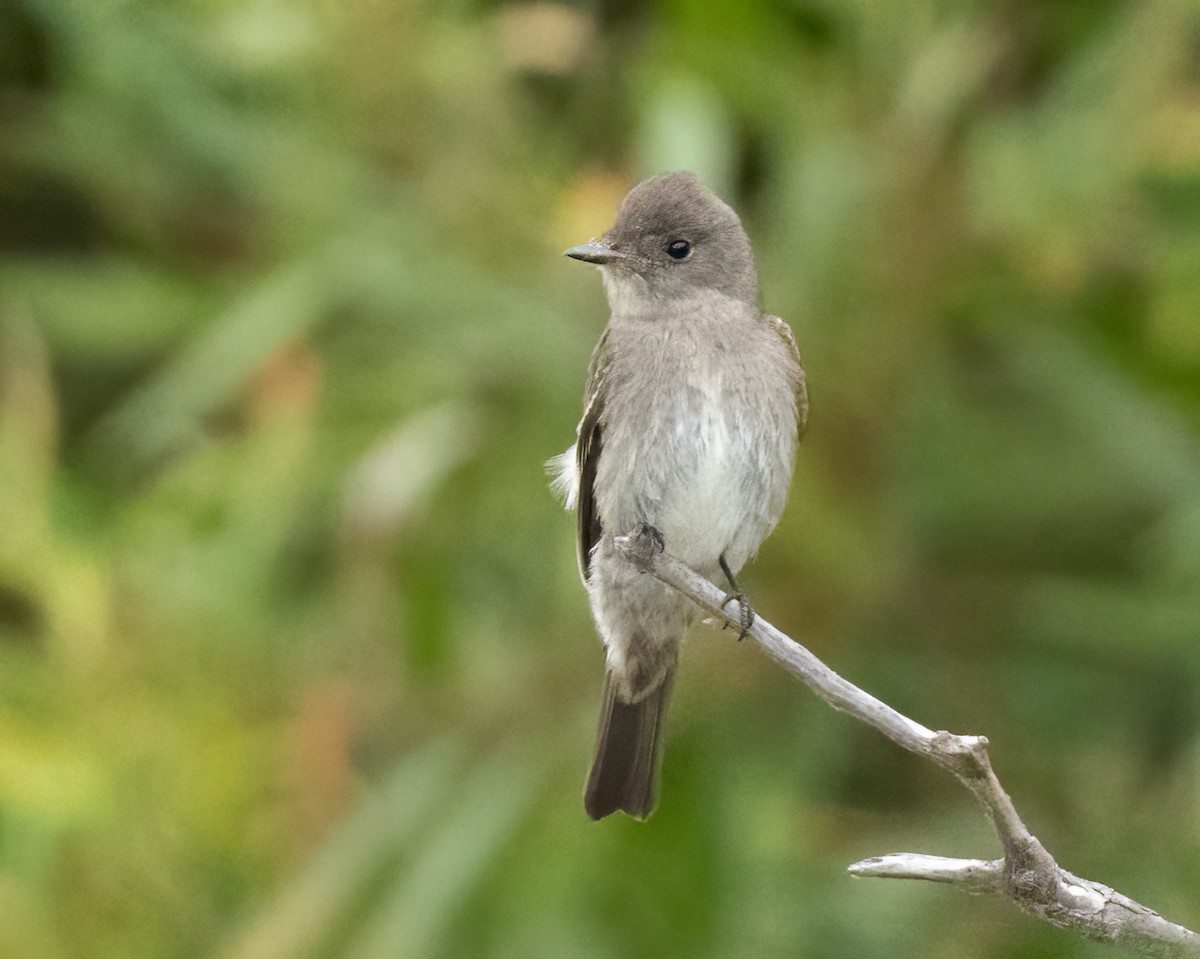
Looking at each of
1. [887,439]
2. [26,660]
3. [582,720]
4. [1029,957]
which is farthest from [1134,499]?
[26,660]

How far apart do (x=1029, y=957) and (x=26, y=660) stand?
205 cm

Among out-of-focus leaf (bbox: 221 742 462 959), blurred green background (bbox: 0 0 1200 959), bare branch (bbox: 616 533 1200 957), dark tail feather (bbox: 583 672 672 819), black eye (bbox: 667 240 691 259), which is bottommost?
bare branch (bbox: 616 533 1200 957)

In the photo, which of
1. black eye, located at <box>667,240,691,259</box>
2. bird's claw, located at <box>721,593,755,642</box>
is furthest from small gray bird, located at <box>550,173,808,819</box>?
bird's claw, located at <box>721,593,755,642</box>

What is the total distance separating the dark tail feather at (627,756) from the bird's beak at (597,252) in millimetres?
504

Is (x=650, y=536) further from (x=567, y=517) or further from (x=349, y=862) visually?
(x=349, y=862)

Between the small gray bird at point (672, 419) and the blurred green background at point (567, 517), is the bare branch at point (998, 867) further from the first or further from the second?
the blurred green background at point (567, 517)

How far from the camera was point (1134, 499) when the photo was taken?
3375 mm

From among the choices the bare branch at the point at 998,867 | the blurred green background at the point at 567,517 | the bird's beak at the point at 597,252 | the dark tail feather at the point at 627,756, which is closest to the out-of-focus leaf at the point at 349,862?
the blurred green background at the point at 567,517

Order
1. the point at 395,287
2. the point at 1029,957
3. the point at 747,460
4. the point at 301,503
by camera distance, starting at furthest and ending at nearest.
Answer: the point at 301,503, the point at 395,287, the point at 1029,957, the point at 747,460

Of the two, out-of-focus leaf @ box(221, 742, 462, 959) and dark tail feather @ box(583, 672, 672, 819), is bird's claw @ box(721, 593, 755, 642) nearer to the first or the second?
dark tail feather @ box(583, 672, 672, 819)

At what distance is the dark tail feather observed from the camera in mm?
1809

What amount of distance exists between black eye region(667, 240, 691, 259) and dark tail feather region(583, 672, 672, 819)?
521 millimetres

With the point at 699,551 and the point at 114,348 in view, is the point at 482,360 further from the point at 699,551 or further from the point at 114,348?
the point at 699,551

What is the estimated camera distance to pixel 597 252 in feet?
6.56
